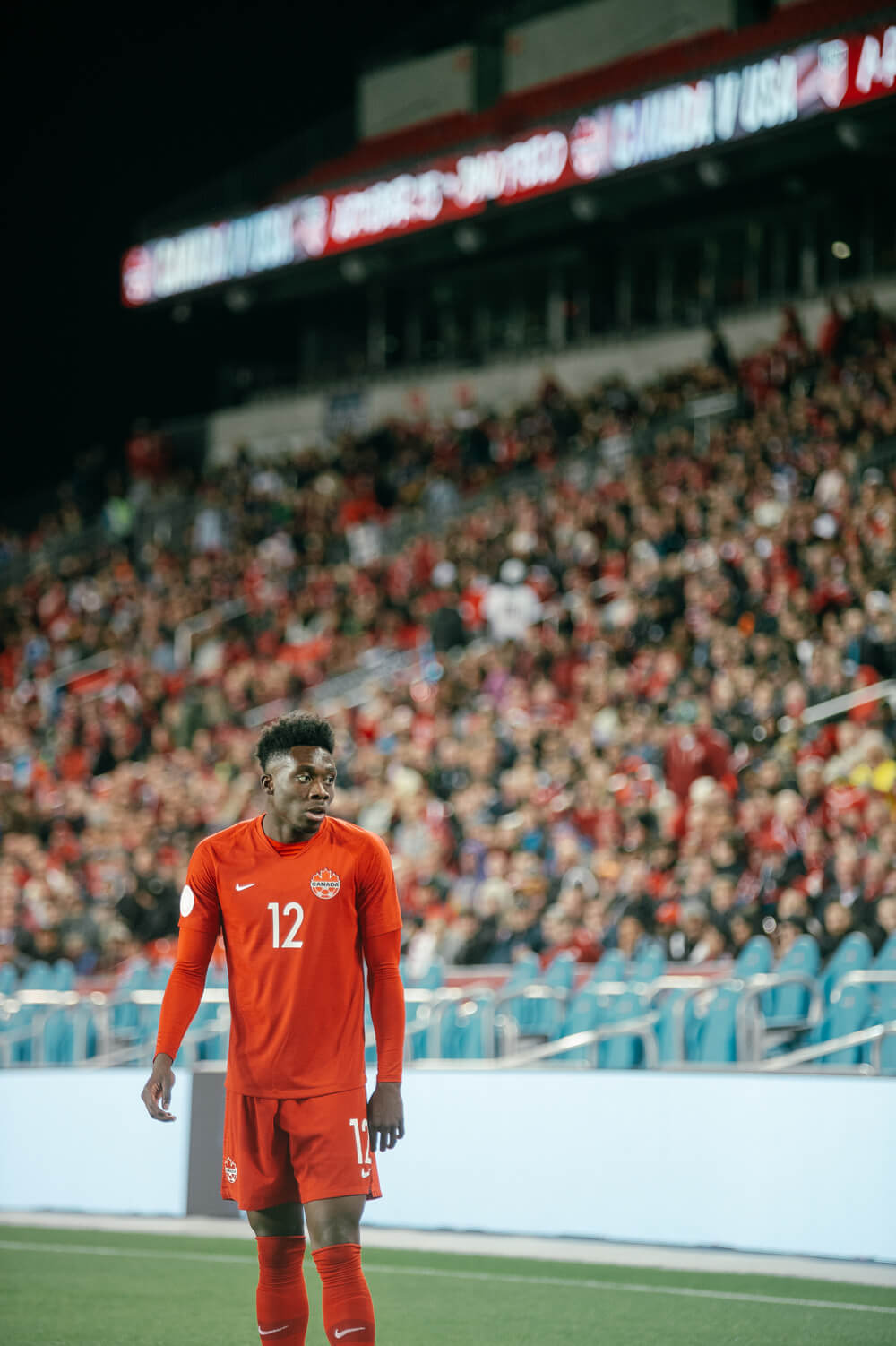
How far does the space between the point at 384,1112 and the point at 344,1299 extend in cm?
45

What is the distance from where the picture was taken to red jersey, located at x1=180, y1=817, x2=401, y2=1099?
14.7 feet

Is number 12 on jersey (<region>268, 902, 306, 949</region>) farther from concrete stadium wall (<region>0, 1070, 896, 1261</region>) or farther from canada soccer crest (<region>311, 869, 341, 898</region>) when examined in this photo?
concrete stadium wall (<region>0, 1070, 896, 1261</region>)

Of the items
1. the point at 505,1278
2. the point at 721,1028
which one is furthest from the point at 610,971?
the point at 505,1278

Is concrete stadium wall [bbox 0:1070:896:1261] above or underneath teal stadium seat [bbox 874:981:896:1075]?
underneath

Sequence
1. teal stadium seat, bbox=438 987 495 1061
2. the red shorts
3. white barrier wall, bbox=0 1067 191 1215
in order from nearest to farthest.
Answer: the red shorts → teal stadium seat, bbox=438 987 495 1061 → white barrier wall, bbox=0 1067 191 1215

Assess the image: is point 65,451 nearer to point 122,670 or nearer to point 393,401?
point 393,401

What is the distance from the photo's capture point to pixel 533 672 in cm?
1631

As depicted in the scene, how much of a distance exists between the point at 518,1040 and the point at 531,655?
19.4 ft

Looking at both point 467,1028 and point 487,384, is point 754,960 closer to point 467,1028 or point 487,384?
point 467,1028

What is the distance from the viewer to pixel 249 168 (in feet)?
84.1

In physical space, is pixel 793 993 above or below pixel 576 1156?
above

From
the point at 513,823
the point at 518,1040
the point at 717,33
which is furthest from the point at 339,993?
→ the point at 717,33

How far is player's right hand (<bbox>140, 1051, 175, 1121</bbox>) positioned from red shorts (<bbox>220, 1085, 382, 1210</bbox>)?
6.5 inches

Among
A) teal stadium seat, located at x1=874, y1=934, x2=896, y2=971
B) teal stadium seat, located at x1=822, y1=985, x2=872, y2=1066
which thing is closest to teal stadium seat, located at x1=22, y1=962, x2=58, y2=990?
teal stadium seat, located at x1=822, y1=985, x2=872, y2=1066
